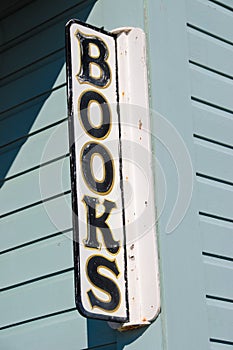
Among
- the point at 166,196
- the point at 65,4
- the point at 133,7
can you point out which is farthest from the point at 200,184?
the point at 65,4

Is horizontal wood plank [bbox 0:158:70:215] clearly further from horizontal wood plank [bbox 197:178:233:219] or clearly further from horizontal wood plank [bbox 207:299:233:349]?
horizontal wood plank [bbox 207:299:233:349]

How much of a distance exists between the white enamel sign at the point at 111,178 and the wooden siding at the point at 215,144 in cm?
31

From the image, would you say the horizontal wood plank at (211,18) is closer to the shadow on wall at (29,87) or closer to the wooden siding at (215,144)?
the wooden siding at (215,144)

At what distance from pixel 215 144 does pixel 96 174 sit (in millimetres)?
720

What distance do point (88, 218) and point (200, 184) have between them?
2.11ft

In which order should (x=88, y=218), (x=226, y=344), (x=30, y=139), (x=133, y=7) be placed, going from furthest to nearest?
(x=30, y=139)
(x=133, y=7)
(x=226, y=344)
(x=88, y=218)

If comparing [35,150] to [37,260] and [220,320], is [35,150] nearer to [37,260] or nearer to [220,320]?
[37,260]

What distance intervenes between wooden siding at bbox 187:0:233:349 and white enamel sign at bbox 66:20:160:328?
0.31m

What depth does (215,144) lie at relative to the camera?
4.23m

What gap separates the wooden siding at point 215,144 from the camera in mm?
3938

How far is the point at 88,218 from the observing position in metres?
3.66

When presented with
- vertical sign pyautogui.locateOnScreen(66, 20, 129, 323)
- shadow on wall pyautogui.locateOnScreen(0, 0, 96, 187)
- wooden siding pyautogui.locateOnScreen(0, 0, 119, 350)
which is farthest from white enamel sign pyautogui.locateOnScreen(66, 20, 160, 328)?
shadow on wall pyautogui.locateOnScreen(0, 0, 96, 187)

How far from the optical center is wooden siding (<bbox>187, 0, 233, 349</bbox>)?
394cm

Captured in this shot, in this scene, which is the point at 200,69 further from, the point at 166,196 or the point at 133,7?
the point at 166,196
